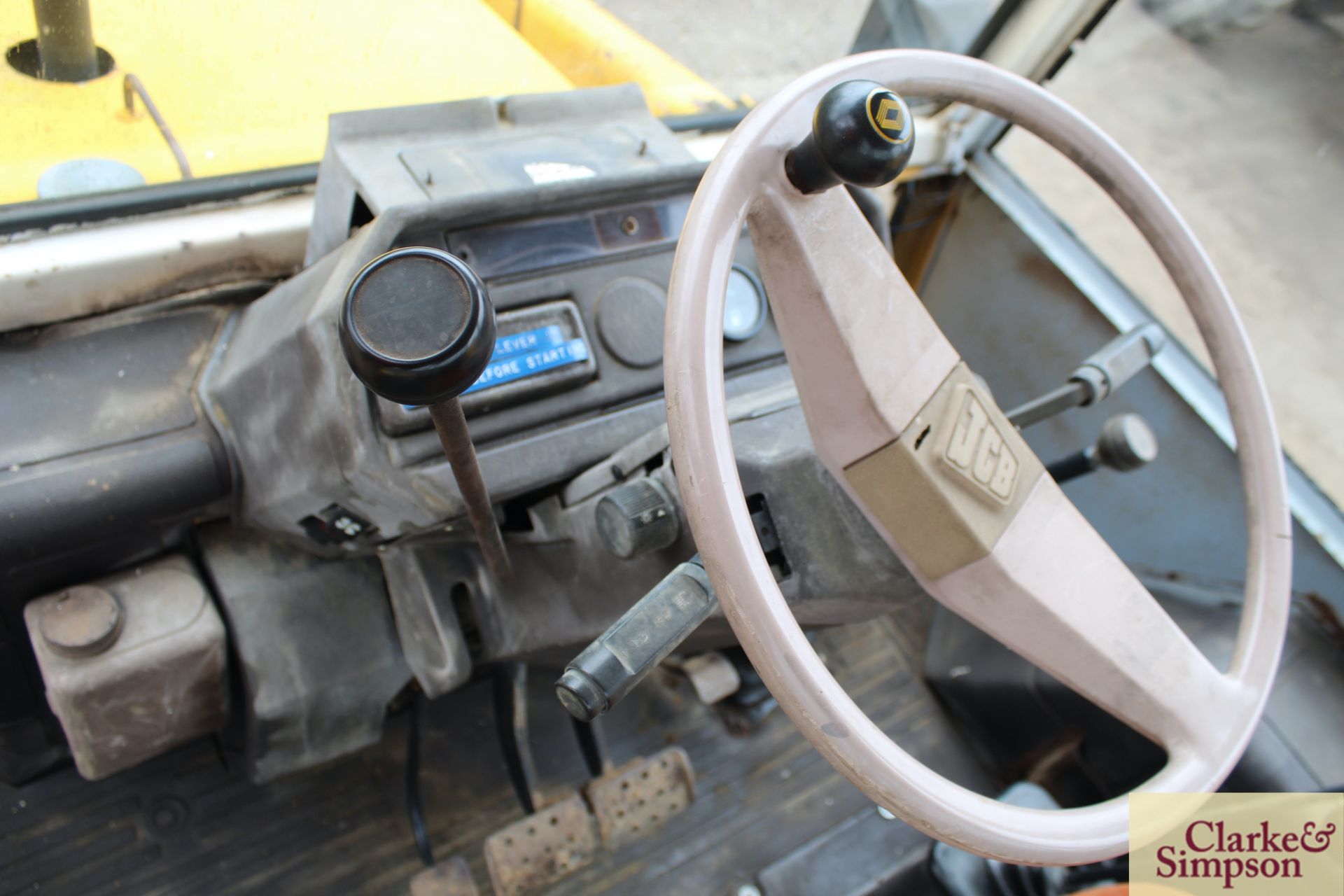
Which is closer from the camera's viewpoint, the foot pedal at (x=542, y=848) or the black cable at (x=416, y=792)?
the foot pedal at (x=542, y=848)

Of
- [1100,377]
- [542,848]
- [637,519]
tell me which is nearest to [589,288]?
[637,519]

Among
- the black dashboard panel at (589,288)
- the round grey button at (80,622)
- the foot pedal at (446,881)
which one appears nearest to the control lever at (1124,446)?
the black dashboard panel at (589,288)

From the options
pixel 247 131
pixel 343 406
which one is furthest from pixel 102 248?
pixel 343 406

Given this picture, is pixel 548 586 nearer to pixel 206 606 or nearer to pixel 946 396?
pixel 206 606

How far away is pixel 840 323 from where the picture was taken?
678 mm

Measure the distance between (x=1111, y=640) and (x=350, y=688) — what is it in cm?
92

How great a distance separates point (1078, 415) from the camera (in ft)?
5.09

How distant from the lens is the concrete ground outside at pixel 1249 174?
2.42 m

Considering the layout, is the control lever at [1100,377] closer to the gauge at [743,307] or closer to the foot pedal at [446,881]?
the gauge at [743,307]

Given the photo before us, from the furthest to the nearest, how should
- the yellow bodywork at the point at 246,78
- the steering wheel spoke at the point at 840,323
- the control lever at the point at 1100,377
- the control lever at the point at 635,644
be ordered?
the yellow bodywork at the point at 246,78
the control lever at the point at 1100,377
the steering wheel spoke at the point at 840,323
the control lever at the point at 635,644

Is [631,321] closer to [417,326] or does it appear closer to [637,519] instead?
[637,519]

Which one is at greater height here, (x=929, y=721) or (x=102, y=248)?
(x=102, y=248)

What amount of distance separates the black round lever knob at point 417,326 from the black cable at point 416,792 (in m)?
0.95

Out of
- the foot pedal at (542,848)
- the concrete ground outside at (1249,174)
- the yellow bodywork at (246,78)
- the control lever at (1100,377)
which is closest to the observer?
the control lever at (1100,377)
